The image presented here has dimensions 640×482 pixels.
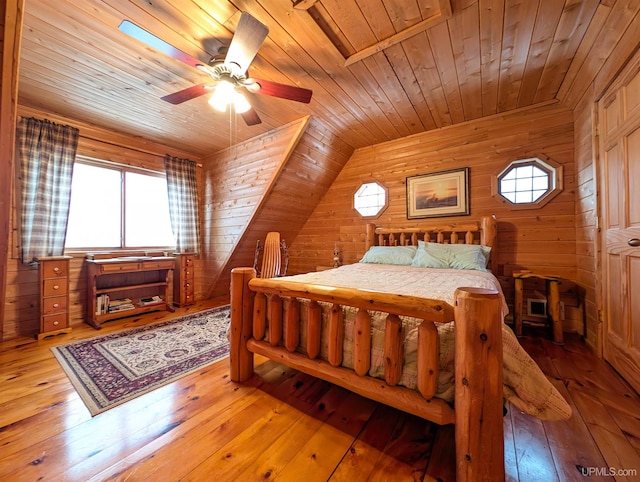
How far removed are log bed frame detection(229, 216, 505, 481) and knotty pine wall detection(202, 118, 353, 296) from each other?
1.88 m

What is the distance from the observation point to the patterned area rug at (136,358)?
159cm

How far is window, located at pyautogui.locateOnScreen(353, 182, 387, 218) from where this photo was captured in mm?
3620

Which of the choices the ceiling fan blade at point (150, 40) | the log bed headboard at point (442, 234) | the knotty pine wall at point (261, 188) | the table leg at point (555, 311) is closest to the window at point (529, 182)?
the log bed headboard at point (442, 234)

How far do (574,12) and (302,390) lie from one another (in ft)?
9.49

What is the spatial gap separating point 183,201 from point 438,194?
11.8 ft

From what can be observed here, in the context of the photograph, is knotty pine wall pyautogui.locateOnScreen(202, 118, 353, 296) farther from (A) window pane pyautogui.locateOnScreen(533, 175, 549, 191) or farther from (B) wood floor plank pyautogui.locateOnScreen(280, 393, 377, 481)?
(B) wood floor plank pyautogui.locateOnScreen(280, 393, 377, 481)

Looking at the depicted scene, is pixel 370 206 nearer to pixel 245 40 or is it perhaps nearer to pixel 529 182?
pixel 529 182

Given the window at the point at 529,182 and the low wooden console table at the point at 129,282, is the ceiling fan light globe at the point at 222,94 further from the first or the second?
the window at the point at 529,182

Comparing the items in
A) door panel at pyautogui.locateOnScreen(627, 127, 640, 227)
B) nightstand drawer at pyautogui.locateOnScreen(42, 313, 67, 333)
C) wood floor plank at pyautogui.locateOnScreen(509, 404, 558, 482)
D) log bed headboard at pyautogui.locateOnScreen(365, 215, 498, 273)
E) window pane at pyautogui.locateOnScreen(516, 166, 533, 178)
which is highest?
window pane at pyautogui.locateOnScreen(516, 166, 533, 178)

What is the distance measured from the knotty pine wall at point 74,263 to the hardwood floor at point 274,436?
1.16 metres

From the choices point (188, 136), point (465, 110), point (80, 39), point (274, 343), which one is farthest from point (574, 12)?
point (188, 136)

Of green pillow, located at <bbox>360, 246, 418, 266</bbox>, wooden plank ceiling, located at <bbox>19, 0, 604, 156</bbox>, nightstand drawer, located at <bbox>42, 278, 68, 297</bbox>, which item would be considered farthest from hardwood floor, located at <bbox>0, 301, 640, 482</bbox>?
wooden plank ceiling, located at <bbox>19, 0, 604, 156</bbox>

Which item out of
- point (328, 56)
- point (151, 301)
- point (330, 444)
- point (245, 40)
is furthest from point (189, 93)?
point (151, 301)

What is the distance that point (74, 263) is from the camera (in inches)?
114
